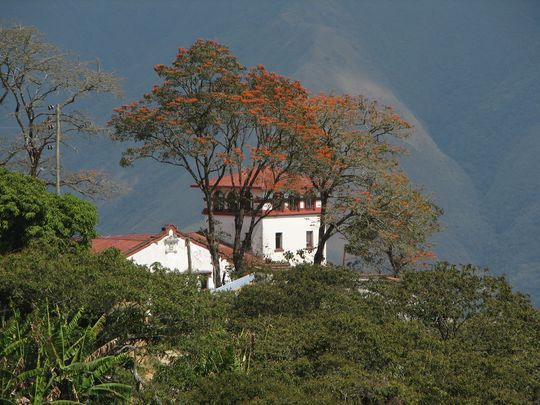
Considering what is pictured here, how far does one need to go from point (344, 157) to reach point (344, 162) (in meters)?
0.23

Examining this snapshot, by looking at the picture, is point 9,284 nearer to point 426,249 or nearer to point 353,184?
point 353,184

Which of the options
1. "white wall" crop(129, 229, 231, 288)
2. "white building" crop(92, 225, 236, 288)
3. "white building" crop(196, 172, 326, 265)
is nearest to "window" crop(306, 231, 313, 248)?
"white building" crop(196, 172, 326, 265)

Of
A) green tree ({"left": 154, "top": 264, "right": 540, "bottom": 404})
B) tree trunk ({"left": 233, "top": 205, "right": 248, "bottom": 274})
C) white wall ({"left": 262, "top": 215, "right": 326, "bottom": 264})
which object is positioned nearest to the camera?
green tree ({"left": 154, "top": 264, "right": 540, "bottom": 404})

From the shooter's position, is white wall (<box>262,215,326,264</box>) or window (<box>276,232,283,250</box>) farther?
window (<box>276,232,283,250</box>)

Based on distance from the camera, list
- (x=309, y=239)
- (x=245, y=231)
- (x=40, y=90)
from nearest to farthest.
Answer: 1. (x=40, y=90)
2. (x=245, y=231)
3. (x=309, y=239)

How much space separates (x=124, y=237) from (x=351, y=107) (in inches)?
597

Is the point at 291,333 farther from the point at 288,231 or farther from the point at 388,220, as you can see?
the point at 288,231

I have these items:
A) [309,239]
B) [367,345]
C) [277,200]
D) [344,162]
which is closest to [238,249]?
[277,200]

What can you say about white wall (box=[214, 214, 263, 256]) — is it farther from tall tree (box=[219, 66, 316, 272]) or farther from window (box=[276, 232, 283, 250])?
tall tree (box=[219, 66, 316, 272])

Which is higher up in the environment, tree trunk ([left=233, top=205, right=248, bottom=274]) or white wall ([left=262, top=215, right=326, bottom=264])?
white wall ([left=262, top=215, right=326, bottom=264])

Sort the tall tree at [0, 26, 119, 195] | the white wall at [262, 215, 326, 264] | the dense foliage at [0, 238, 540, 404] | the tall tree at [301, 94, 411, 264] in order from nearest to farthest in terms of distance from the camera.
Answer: the dense foliage at [0, 238, 540, 404] → the tall tree at [0, 26, 119, 195] → the tall tree at [301, 94, 411, 264] → the white wall at [262, 215, 326, 264]

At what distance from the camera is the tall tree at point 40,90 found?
39812 mm

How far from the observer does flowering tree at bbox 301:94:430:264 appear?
4341 cm

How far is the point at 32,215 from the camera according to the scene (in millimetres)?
29734
